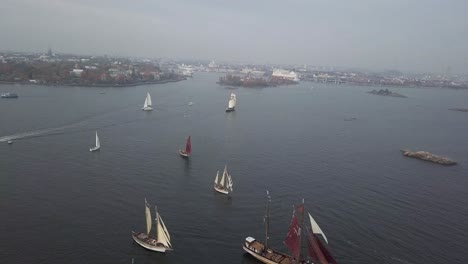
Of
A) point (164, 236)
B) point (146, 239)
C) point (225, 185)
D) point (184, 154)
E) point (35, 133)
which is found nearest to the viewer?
point (164, 236)

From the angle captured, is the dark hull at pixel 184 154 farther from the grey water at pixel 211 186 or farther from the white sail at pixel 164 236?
the white sail at pixel 164 236

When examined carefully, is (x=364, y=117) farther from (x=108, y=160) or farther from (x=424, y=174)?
(x=108, y=160)

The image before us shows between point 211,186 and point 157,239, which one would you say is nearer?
point 157,239

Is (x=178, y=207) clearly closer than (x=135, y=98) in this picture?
Yes

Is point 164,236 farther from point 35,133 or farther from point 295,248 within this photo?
point 35,133

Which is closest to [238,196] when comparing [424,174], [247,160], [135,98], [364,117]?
[247,160]

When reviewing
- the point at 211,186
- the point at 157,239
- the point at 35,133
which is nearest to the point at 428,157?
the point at 211,186
